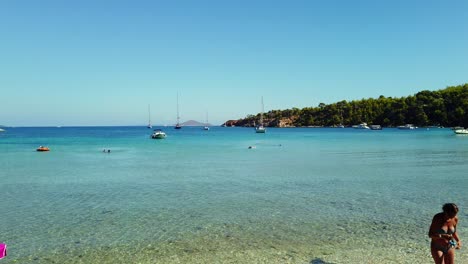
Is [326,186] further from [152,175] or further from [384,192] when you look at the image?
[152,175]

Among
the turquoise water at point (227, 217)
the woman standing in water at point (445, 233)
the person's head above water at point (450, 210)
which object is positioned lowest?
the turquoise water at point (227, 217)

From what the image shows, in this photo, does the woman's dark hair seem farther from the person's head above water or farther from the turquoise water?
the turquoise water

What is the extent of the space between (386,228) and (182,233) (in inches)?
333

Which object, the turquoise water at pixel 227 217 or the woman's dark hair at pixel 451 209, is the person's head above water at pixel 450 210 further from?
the turquoise water at pixel 227 217

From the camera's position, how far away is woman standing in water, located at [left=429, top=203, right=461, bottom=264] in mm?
10120

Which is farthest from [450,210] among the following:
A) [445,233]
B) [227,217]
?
[227,217]

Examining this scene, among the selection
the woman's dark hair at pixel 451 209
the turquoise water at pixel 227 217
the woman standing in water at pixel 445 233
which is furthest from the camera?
the turquoise water at pixel 227 217

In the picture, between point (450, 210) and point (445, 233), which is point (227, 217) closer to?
point (445, 233)

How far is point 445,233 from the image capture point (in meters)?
10.3

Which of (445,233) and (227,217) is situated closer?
(445,233)

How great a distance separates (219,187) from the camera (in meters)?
30.4

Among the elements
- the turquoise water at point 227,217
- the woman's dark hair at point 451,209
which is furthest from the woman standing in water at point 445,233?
the turquoise water at point 227,217

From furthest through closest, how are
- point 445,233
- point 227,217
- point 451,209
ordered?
1. point 227,217
2. point 445,233
3. point 451,209

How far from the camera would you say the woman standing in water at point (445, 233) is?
33.2 feet
